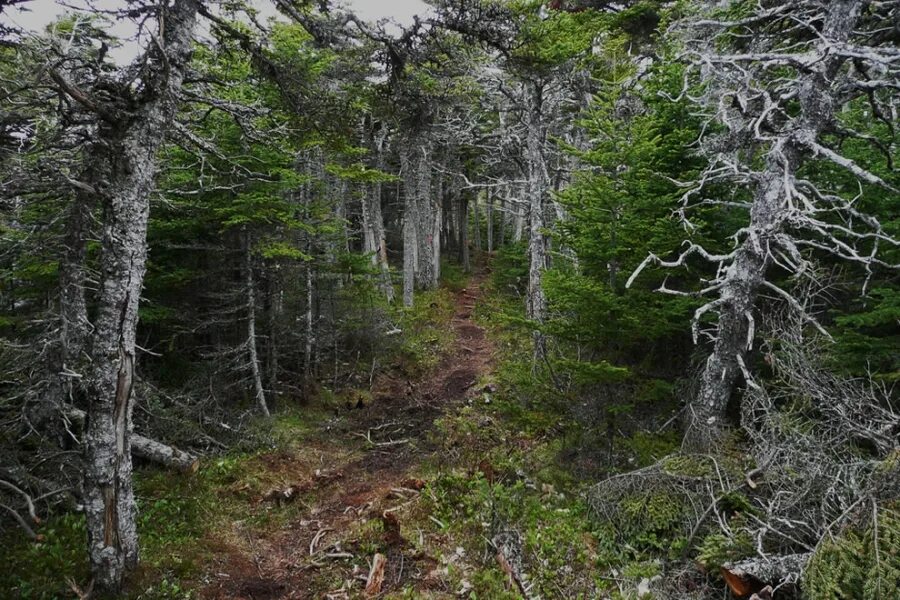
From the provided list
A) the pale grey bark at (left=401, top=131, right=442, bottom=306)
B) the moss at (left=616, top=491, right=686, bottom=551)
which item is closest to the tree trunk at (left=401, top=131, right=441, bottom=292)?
the pale grey bark at (left=401, top=131, right=442, bottom=306)

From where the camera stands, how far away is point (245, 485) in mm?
8562

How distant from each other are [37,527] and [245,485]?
2.81 m

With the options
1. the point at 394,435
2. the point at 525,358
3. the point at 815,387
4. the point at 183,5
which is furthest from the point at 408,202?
the point at 815,387

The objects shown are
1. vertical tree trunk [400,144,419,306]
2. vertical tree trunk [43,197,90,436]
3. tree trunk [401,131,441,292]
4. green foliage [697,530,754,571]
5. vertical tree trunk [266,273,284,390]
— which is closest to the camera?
green foliage [697,530,754,571]

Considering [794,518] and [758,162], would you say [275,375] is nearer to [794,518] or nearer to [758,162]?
[794,518]

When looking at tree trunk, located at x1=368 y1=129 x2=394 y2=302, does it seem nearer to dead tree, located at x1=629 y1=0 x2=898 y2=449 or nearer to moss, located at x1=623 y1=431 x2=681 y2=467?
moss, located at x1=623 y1=431 x2=681 y2=467

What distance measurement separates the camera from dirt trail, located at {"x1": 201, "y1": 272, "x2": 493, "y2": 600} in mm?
6102

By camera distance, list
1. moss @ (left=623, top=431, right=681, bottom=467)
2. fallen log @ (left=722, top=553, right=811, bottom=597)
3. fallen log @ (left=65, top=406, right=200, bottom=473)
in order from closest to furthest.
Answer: fallen log @ (left=722, top=553, right=811, bottom=597) < moss @ (left=623, top=431, right=681, bottom=467) < fallen log @ (left=65, top=406, right=200, bottom=473)

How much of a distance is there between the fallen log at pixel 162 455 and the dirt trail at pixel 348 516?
1.47m

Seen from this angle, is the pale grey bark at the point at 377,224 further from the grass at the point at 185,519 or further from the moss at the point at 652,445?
the moss at the point at 652,445

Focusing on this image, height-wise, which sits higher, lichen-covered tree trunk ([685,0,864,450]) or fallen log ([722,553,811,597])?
lichen-covered tree trunk ([685,0,864,450])

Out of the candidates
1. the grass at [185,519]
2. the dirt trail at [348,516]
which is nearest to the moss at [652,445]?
the dirt trail at [348,516]

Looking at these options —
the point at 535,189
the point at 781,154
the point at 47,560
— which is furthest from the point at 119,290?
the point at 535,189

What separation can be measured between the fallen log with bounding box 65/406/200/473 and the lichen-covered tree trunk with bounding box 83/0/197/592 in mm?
3428
